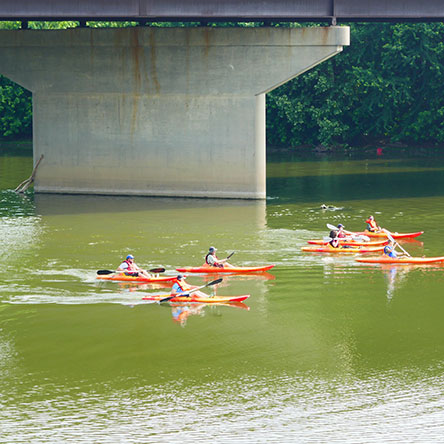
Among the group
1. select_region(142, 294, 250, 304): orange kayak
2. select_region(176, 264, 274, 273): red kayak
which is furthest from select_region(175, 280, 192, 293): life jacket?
select_region(176, 264, 274, 273): red kayak

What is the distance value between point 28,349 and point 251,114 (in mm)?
21316

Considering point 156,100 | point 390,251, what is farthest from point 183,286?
point 156,100

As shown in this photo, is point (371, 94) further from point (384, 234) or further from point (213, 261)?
point (213, 261)

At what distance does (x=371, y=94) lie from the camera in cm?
6600

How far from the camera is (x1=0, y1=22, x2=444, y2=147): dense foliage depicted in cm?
6381

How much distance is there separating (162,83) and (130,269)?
15.8 metres

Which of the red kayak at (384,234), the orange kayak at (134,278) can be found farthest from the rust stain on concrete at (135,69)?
the orange kayak at (134,278)

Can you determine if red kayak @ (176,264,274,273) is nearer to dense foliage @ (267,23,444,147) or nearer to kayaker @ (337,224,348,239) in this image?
kayaker @ (337,224,348,239)

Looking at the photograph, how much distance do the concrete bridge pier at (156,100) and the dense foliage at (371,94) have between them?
2486 centimetres

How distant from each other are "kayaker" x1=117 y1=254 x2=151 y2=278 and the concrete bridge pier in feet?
46.4

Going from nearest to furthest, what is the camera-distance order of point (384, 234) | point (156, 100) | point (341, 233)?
point (341, 233) < point (384, 234) < point (156, 100)

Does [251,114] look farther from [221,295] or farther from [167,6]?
[221,295]

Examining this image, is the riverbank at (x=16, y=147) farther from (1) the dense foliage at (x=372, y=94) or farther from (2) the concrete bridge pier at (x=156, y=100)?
(2) the concrete bridge pier at (x=156, y=100)

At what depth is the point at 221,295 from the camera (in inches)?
1049
